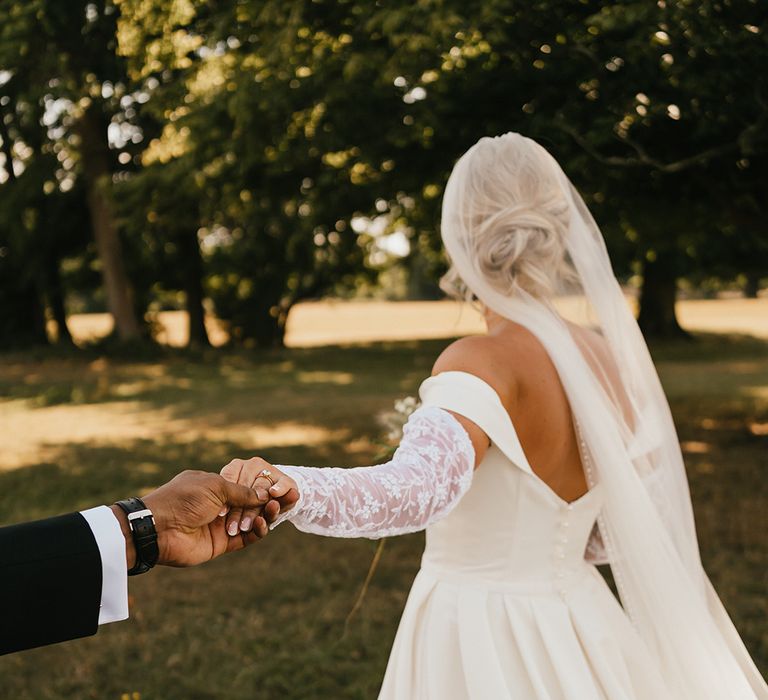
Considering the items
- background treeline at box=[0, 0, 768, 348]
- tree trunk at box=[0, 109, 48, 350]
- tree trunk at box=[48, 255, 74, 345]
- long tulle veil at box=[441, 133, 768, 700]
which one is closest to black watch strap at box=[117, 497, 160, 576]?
long tulle veil at box=[441, 133, 768, 700]

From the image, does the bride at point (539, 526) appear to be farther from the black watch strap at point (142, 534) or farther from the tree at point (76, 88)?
the tree at point (76, 88)

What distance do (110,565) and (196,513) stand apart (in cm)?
20

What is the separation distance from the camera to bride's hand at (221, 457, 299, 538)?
1.87 meters

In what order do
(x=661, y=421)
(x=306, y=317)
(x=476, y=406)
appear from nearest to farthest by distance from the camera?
(x=476, y=406)
(x=661, y=421)
(x=306, y=317)

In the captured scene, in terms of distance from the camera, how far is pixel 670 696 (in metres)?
2.47

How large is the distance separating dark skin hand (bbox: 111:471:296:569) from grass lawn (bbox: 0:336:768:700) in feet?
6.15

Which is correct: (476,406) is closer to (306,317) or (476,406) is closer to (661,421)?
(661,421)

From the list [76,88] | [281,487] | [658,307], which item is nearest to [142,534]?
[281,487]

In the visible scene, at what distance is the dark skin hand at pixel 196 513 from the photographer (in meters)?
1.77

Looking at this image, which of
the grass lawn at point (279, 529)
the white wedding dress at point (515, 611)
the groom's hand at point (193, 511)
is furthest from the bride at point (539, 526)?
the grass lawn at point (279, 529)

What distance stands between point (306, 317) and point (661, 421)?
54246mm

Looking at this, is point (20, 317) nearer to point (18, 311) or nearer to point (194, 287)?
point (18, 311)

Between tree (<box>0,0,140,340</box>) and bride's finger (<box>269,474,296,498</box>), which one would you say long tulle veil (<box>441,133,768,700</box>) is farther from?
tree (<box>0,0,140,340</box>)

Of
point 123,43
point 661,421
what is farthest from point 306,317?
point 661,421
